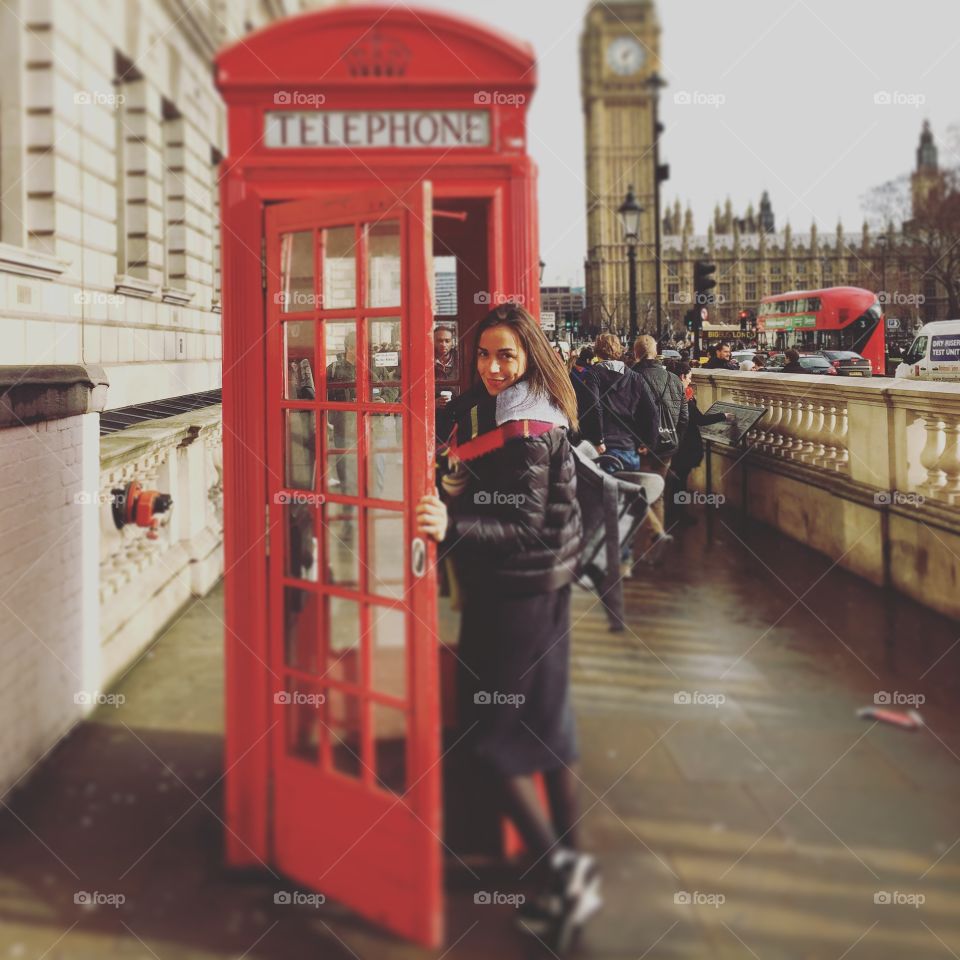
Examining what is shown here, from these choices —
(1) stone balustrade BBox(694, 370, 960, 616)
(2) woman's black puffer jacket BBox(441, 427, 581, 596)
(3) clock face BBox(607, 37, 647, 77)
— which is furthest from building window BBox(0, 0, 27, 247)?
(3) clock face BBox(607, 37, 647, 77)

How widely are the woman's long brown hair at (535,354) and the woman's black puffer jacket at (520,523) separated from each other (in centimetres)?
13

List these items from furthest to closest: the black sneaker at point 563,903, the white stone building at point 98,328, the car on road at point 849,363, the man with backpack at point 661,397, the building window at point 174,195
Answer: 1. the car on road at point 849,363
2. the building window at point 174,195
3. the man with backpack at point 661,397
4. the white stone building at point 98,328
5. the black sneaker at point 563,903

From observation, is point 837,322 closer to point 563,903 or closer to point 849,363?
point 849,363

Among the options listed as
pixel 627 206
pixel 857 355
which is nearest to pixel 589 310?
pixel 857 355

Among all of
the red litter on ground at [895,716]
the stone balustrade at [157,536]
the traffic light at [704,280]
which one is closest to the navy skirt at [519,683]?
the red litter on ground at [895,716]

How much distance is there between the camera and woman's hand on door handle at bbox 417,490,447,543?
2.69m

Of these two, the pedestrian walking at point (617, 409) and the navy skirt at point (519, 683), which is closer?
the navy skirt at point (519, 683)

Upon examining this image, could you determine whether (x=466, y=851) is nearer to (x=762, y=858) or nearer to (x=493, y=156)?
(x=762, y=858)

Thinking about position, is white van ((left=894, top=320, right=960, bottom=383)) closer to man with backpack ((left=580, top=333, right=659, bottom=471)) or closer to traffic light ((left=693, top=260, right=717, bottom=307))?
traffic light ((left=693, top=260, right=717, bottom=307))

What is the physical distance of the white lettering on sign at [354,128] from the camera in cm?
297

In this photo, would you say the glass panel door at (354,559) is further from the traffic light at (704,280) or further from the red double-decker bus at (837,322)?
the red double-decker bus at (837,322)

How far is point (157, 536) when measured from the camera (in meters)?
→ 5.81

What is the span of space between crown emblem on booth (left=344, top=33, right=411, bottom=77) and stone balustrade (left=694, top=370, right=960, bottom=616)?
462cm

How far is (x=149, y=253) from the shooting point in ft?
48.1
